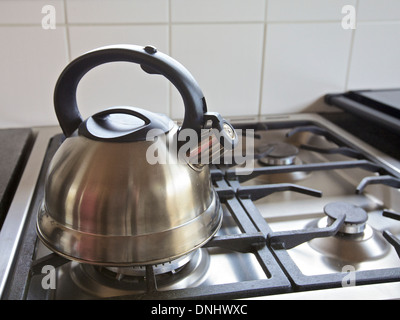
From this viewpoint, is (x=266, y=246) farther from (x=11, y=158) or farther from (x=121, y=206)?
(x=11, y=158)

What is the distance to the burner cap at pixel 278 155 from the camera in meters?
0.78

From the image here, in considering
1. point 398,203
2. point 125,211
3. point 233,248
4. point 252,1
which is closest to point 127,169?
point 125,211

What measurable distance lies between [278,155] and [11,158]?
0.45 meters

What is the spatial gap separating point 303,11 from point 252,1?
0.11 metres

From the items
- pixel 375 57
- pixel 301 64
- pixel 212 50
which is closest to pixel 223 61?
pixel 212 50

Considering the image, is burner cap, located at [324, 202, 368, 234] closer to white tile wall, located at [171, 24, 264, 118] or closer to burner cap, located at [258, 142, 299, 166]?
burner cap, located at [258, 142, 299, 166]

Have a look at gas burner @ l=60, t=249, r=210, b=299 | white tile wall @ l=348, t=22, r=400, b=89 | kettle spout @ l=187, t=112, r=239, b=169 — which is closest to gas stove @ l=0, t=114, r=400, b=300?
gas burner @ l=60, t=249, r=210, b=299

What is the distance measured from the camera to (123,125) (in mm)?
485

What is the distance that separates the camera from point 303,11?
0.89 meters

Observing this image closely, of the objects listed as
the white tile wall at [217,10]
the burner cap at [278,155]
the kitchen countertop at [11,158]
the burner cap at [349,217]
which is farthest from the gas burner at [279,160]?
the kitchen countertop at [11,158]

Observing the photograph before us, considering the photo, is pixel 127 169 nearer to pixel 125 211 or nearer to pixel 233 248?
pixel 125 211

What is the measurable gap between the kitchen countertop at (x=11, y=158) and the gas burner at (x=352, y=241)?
424mm

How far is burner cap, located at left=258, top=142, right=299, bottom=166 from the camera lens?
778 mm
